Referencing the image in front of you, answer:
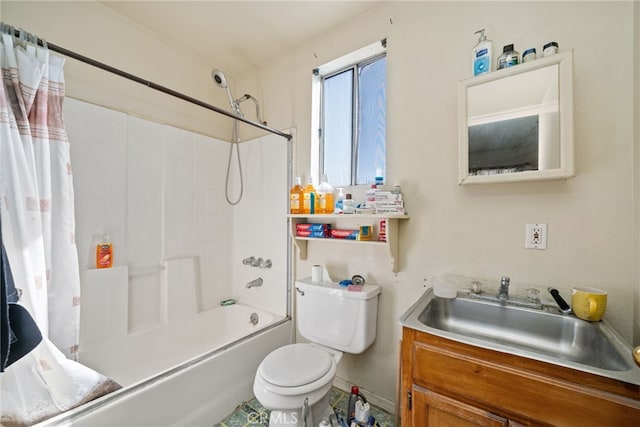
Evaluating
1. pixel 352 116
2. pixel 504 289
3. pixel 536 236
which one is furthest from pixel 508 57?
pixel 504 289

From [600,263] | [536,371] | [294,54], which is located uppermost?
[294,54]

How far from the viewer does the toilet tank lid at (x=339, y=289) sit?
1418 millimetres

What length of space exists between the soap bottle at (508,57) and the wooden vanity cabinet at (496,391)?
1.18 m

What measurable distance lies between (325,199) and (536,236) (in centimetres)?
108

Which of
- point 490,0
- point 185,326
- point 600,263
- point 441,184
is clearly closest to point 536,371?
point 600,263

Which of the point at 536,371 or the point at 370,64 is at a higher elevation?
the point at 370,64

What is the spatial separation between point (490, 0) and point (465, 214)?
3.43 ft

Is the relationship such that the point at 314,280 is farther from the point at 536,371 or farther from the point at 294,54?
the point at 294,54

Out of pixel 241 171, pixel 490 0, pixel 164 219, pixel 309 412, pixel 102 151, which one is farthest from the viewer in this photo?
pixel 241 171

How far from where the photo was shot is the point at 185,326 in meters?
1.95

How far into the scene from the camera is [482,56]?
3.95 ft

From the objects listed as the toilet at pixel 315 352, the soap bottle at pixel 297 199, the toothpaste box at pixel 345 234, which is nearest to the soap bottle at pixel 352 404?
the toilet at pixel 315 352

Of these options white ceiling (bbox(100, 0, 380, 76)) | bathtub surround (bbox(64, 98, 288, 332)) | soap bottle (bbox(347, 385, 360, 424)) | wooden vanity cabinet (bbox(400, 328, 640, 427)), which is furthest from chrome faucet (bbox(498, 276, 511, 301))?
white ceiling (bbox(100, 0, 380, 76))

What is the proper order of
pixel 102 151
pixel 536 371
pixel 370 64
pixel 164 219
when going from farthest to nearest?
pixel 164 219 < pixel 370 64 < pixel 102 151 < pixel 536 371
